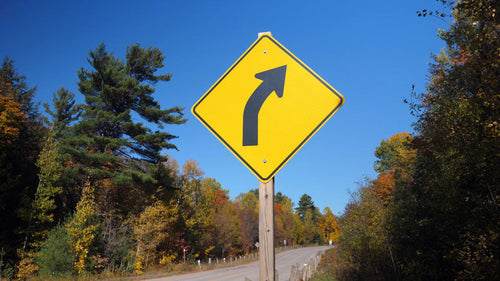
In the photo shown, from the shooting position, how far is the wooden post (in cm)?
208

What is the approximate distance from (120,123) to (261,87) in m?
21.7

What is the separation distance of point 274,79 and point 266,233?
1.18m

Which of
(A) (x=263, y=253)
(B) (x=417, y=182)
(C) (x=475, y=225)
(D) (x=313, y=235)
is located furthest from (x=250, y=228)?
(A) (x=263, y=253)

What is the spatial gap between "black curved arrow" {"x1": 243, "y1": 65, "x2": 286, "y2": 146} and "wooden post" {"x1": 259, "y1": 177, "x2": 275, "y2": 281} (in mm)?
372

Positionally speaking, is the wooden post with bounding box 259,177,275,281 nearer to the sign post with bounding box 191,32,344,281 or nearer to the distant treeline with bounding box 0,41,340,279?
the sign post with bounding box 191,32,344,281

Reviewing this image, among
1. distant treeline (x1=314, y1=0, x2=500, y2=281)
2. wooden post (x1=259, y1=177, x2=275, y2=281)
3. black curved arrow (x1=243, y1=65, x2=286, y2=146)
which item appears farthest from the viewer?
distant treeline (x1=314, y1=0, x2=500, y2=281)

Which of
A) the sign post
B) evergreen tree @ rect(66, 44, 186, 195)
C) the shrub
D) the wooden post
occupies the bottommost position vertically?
the shrub

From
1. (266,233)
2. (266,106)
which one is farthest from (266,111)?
(266,233)

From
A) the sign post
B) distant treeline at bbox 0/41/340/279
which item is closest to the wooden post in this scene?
the sign post

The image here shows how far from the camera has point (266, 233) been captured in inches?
83.8

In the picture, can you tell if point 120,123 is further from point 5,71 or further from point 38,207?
point 5,71

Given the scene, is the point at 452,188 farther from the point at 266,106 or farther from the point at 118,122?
the point at 118,122

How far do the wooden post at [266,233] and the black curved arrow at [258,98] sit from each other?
0.37 meters

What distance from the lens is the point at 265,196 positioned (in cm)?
218
